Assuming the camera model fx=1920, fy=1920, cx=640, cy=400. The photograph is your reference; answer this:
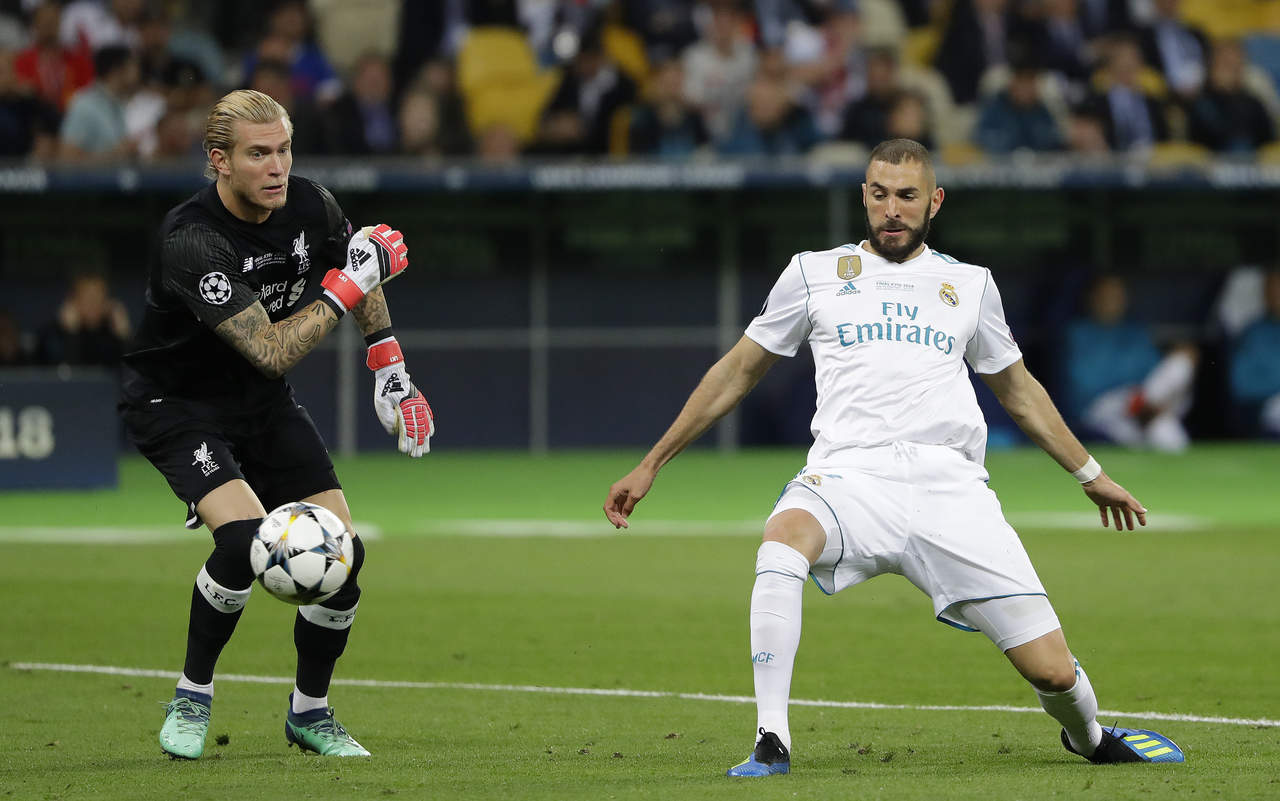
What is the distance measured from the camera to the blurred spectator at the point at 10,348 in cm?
1977

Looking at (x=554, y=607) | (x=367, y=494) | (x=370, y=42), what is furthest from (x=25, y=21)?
(x=554, y=607)

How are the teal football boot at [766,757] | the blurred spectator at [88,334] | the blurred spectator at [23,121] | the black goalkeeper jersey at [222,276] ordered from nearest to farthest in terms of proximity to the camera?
the teal football boot at [766,757]
the black goalkeeper jersey at [222,276]
the blurred spectator at [88,334]
the blurred spectator at [23,121]

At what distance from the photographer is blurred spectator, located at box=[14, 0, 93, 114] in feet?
66.3

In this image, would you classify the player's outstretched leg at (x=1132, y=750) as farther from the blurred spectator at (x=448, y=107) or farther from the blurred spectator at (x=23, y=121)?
the blurred spectator at (x=23, y=121)

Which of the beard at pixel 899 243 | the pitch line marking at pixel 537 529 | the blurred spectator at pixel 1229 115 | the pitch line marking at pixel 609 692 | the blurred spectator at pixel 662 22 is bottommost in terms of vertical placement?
the pitch line marking at pixel 537 529

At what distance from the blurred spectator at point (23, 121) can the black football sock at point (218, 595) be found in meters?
14.3

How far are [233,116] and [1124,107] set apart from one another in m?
17.2

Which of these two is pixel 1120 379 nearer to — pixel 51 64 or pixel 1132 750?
pixel 51 64

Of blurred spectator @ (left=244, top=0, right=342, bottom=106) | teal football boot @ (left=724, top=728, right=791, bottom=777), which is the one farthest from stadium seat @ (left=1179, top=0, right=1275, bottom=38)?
teal football boot @ (left=724, top=728, right=791, bottom=777)

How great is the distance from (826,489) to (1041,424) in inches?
33.5

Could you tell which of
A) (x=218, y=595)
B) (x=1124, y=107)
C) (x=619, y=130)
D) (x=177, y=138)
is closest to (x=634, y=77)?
(x=619, y=130)

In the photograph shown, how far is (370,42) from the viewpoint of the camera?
22.6 metres

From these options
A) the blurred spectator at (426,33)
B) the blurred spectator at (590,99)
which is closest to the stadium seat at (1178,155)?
the blurred spectator at (590,99)

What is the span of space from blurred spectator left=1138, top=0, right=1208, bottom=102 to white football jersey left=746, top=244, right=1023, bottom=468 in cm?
1785
